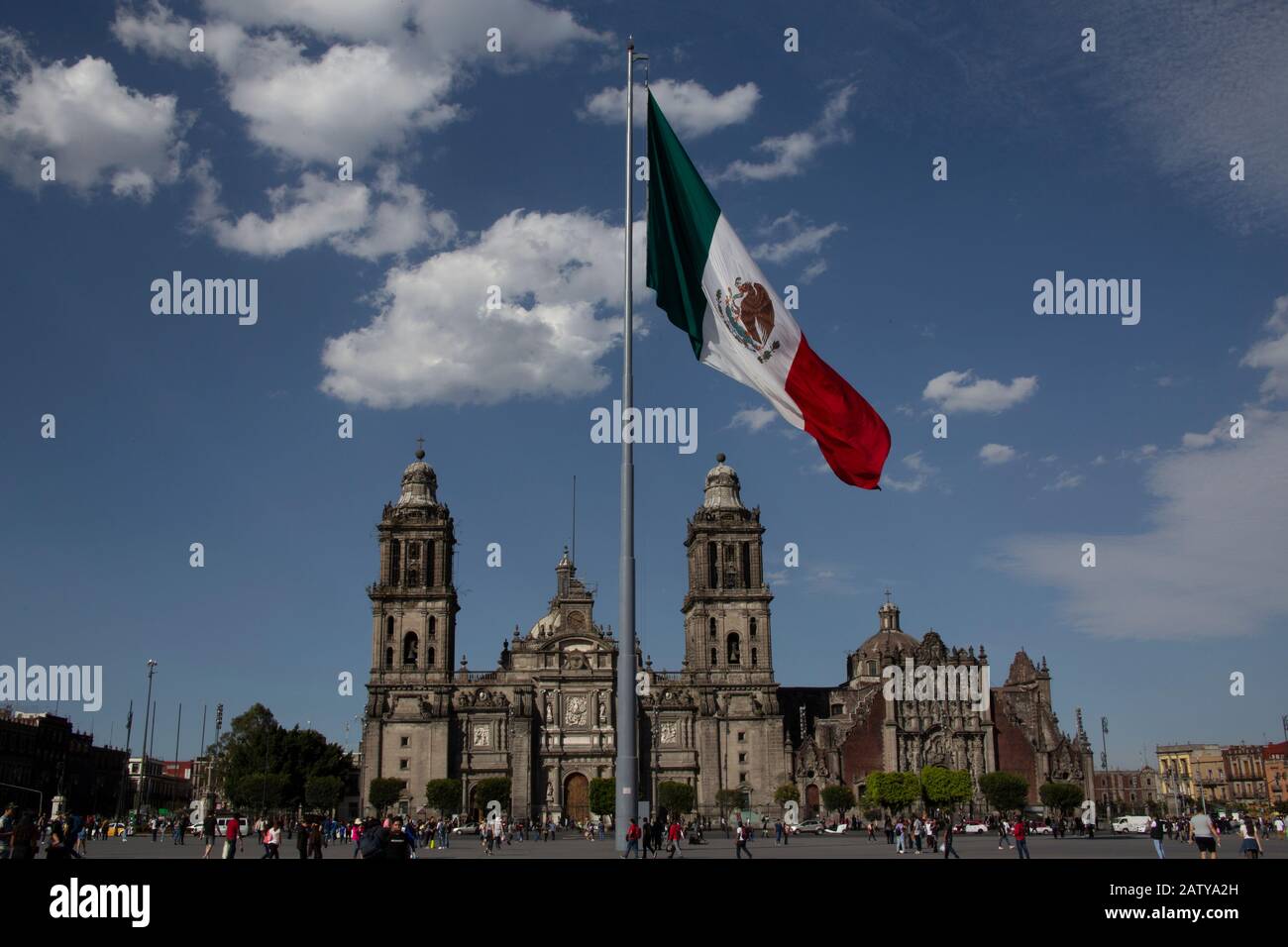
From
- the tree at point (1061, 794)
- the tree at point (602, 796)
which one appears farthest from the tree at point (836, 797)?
the tree at point (602, 796)

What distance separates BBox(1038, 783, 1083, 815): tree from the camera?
89812 millimetres

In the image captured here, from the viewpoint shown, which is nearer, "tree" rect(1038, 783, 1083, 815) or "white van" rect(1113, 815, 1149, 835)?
"white van" rect(1113, 815, 1149, 835)

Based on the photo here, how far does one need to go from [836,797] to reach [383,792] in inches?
1398

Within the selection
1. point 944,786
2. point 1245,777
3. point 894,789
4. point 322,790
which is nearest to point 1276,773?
point 1245,777

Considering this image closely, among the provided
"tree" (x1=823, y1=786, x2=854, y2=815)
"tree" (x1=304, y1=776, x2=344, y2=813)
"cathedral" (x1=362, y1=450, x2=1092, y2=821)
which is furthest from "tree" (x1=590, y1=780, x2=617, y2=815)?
"tree" (x1=304, y1=776, x2=344, y2=813)

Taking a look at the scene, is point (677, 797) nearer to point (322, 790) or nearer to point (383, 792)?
point (383, 792)

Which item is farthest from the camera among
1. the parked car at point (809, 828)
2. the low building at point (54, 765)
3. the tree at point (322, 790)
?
the low building at point (54, 765)

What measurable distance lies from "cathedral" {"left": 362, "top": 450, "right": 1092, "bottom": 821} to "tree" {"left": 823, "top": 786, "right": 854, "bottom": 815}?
424 cm

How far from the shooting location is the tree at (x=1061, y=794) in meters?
89.8

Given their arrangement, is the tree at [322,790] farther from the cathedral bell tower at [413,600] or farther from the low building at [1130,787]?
the low building at [1130,787]

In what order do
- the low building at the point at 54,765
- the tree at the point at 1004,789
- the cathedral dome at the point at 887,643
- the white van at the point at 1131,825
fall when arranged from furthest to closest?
the low building at the point at 54,765 < the cathedral dome at the point at 887,643 < the tree at the point at 1004,789 < the white van at the point at 1131,825

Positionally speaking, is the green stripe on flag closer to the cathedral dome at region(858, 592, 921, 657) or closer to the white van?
the white van

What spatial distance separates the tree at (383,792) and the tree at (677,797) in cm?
2087
